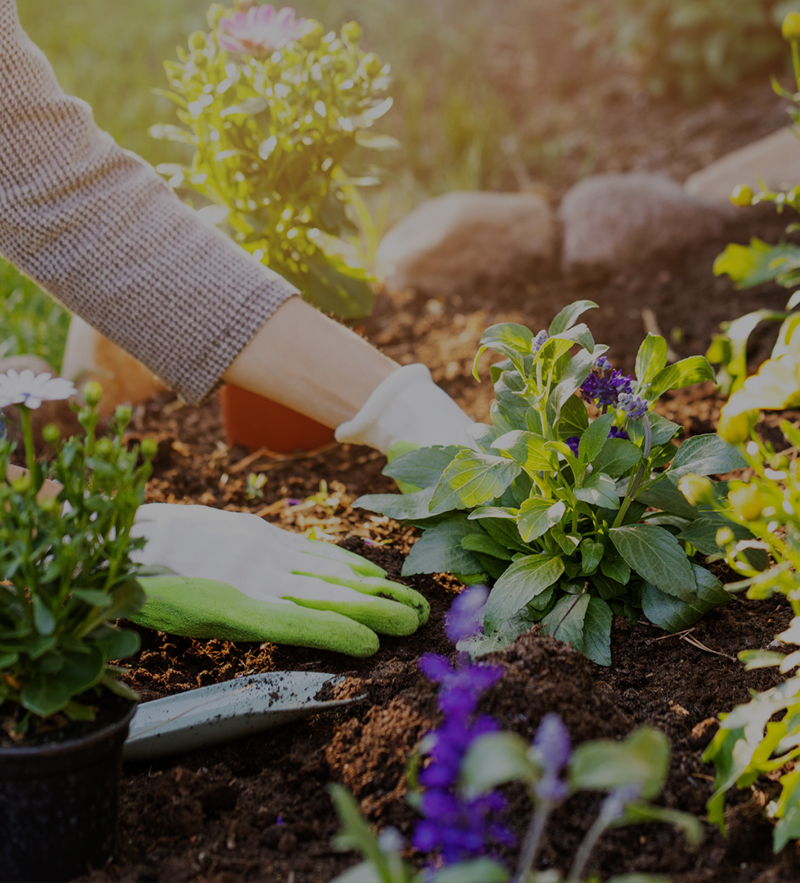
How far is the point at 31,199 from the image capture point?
4.83ft

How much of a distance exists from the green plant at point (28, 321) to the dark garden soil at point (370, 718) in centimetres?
70

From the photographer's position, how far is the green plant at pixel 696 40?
344 cm

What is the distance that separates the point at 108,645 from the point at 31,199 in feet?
3.01

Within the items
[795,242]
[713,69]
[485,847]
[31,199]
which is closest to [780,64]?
[713,69]

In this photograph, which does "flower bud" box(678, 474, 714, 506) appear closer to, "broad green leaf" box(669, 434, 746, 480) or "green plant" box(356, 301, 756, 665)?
"green plant" box(356, 301, 756, 665)

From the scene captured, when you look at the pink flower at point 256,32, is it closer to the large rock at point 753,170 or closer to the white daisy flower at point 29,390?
the white daisy flower at point 29,390

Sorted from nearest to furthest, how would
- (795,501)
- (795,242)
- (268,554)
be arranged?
1. (795,501)
2. (268,554)
3. (795,242)

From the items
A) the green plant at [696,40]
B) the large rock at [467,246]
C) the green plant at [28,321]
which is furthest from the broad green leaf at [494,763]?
the green plant at [696,40]

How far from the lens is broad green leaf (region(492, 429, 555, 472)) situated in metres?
1.16

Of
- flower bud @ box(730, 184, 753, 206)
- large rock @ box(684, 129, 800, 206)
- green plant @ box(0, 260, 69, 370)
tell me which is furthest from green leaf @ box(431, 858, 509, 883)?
large rock @ box(684, 129, 800, 206)

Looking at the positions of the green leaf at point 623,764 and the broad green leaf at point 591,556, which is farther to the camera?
the broad green leaf at point 591,556

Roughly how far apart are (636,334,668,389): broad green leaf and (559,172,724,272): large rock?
145 centimetres

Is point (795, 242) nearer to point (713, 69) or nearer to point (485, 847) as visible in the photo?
point (713, 69)

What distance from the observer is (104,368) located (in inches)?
88.6
